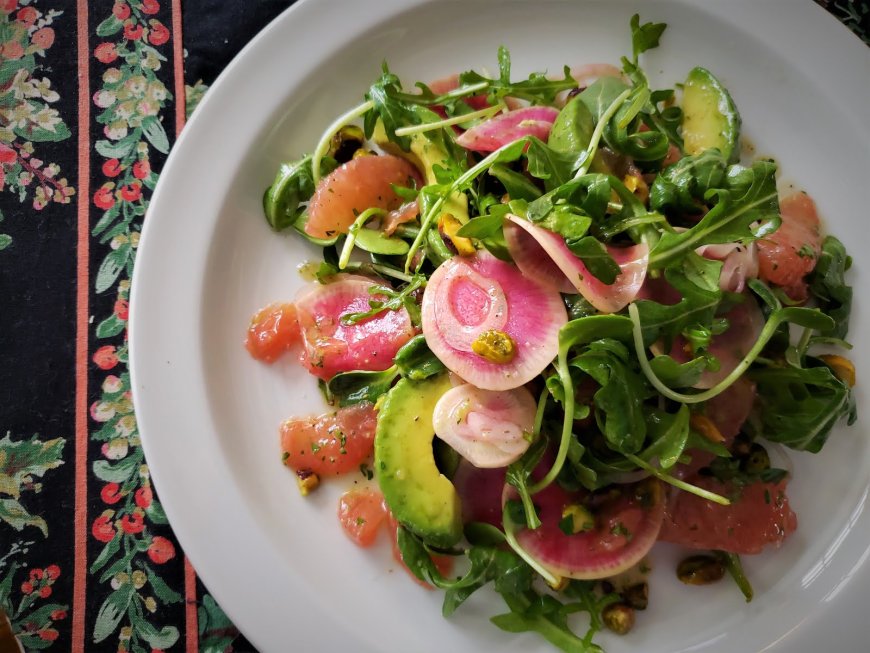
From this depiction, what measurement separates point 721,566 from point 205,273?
1.50 meters

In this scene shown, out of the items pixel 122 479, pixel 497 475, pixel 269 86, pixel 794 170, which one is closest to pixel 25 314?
pixel 122 479

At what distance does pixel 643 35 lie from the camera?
67.4 inches

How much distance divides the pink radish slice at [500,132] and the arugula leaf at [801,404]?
0.79 metres

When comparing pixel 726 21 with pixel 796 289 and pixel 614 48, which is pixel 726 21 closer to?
pixel 614 48

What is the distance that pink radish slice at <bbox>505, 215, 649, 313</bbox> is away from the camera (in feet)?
4.45

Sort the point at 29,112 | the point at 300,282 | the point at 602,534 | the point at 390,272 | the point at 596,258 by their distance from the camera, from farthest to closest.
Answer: the point at 29,112
the point at 300,282
the point at 390,272
the point at 602,534
the point at 596,258

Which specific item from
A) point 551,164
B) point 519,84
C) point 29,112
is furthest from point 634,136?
point 29,112

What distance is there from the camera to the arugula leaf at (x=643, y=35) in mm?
1696

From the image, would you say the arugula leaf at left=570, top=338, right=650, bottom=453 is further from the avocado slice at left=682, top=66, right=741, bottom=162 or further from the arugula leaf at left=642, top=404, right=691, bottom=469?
the avocado slice at left=682, top=66, right=741, bottom=162

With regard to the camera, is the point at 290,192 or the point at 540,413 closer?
the point at 540,413

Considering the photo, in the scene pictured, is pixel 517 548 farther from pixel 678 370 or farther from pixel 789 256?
pixel 789 256

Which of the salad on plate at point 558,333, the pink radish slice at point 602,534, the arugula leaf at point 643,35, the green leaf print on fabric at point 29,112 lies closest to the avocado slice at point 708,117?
the salad on plate at point 558,333

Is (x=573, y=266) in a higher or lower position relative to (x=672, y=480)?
higher

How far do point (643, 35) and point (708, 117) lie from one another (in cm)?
28
